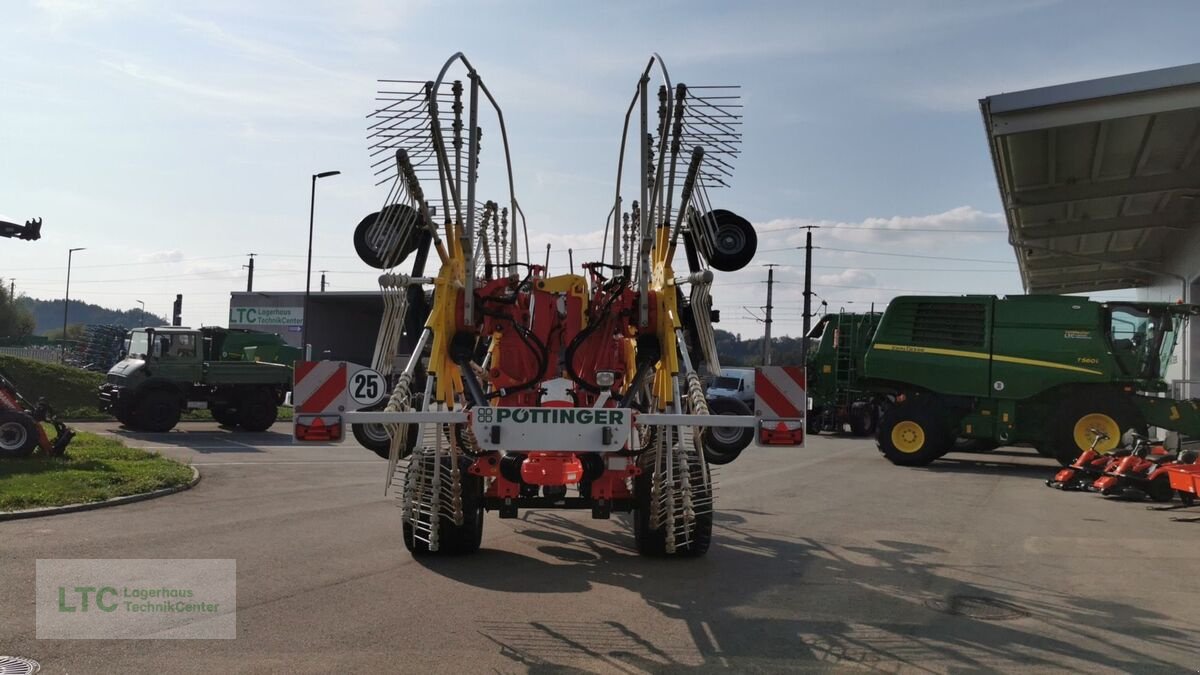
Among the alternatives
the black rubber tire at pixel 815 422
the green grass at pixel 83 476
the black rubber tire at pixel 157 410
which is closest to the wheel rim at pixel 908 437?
the black rubber tire at pixel 815 422

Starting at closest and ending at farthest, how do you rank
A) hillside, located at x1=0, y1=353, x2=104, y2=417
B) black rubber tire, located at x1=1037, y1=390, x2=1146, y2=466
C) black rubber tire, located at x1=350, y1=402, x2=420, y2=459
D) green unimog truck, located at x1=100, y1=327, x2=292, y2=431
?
black rubber tire, located at x1=350, y1=402, x2=420, y2=459, black rubber tire, located at x1=1037, y1=390, x2=1146, y2=466, green unimog truck, located at x1=100, y1=327, x2=292, y2=431, hillside, located at x1=0, y1=353, x2=104, y2=417

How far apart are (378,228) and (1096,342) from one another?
1481 centimetres

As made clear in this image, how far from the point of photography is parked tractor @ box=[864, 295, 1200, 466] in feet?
60.4

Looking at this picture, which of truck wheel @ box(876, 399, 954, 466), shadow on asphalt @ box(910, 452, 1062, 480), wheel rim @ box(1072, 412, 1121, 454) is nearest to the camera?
wheel rim @ box(1072, 412, 1121, 454)

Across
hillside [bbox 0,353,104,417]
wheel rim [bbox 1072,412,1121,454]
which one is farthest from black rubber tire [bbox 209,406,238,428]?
wheel rim [bbox 1072,412,1121,454]

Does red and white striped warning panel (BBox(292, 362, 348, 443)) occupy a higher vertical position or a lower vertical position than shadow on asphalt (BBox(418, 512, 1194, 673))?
higher

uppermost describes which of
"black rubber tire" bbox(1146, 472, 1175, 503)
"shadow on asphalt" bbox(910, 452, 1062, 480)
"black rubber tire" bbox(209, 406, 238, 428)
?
"black rubber tire" bbox(1146, 472, 1175, 503)

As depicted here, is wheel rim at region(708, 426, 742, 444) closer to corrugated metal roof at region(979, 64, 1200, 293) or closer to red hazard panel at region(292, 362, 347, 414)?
red hazard panel at region(292, 362, 347, 414)

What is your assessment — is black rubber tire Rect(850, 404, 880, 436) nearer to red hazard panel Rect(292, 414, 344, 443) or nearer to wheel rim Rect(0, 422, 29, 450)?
wheel rim Rect(0, 422, 29, 450)

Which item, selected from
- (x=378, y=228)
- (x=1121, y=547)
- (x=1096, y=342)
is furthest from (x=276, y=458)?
(x=1096, y=342)

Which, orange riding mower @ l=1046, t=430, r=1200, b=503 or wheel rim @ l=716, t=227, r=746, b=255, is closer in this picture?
wheel rim @ l=716, t=227, r=746, b=255

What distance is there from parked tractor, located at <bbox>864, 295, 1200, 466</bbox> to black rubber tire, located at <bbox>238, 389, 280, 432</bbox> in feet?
45.8

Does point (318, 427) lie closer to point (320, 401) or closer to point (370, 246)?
point (320, 401)

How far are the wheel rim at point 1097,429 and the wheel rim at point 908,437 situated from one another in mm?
2624
